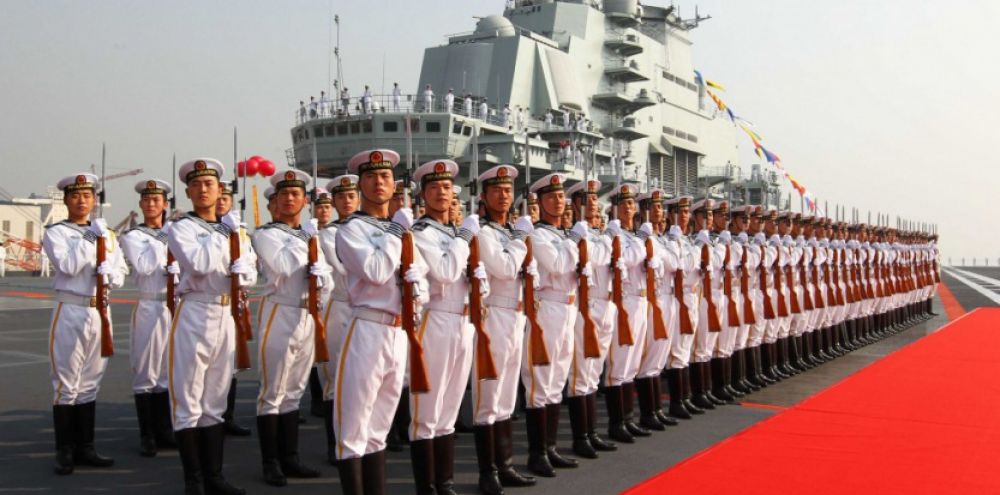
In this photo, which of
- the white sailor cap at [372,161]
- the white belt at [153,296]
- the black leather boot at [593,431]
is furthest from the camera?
the white belt at [153,296]

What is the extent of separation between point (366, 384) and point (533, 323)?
1.48 meters

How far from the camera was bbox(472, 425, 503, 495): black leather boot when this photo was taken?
502 cm

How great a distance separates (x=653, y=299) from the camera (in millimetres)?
6844

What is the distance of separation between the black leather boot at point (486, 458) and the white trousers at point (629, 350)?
65.1 inches

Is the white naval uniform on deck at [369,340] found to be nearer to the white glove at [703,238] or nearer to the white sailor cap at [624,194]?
the white sailor cap at [624,194]

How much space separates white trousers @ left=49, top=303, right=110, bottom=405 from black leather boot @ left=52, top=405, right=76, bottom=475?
0.20ft

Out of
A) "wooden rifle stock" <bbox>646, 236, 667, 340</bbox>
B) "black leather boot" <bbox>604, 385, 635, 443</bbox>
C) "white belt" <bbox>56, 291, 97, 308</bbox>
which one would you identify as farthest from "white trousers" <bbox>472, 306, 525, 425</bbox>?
"white belt" <bbox>56, 291, 97, 308</bbox>

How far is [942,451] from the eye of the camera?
5832 mm

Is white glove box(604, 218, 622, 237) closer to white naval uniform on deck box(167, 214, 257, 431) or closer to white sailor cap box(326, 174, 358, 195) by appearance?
white sailor cap box(326, 174, 358, 195)

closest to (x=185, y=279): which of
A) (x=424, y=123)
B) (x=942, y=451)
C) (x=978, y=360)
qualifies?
(x=942, y=451)

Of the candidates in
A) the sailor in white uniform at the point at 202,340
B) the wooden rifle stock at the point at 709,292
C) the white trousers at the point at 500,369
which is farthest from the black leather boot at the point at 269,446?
the wooden rifle stock at the point at 709,292

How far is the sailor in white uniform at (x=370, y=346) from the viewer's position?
161 inches

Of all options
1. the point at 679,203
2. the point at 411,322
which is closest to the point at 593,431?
the point at 411,322

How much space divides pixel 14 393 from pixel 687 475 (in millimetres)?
6873
